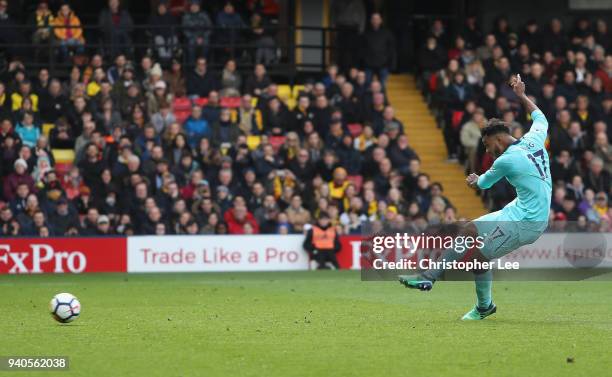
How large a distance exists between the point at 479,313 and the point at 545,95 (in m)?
15.9

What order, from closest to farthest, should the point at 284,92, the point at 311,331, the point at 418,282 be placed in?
the point at 311,331, the point at 418,282, the point at 284,92

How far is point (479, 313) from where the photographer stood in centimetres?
1395

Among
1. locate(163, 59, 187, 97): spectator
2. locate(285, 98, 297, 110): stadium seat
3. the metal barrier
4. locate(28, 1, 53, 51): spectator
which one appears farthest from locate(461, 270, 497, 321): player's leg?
locate(28, 1, 53, 51): spectator

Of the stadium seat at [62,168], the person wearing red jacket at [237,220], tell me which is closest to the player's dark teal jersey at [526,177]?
the person wearing red jacket at [237,220]

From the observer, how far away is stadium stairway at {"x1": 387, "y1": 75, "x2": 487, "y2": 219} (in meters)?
28.7

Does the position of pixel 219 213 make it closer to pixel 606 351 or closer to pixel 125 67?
pixel 125 67

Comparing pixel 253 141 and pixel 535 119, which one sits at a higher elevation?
pixel 535 119

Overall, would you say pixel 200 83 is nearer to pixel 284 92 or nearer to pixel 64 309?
pixel 284 92

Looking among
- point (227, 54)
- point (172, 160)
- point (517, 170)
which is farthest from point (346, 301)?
point (227, 54)

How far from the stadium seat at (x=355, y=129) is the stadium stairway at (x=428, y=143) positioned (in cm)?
186

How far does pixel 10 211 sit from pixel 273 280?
5.44 meters

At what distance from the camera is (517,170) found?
43.5ft

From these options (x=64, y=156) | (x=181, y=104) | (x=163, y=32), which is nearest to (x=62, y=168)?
(x=64, y=156)

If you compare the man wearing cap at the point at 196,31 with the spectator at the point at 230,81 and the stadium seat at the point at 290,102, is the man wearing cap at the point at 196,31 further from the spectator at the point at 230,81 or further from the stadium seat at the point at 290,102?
the stadium seat at the point at 290,102
